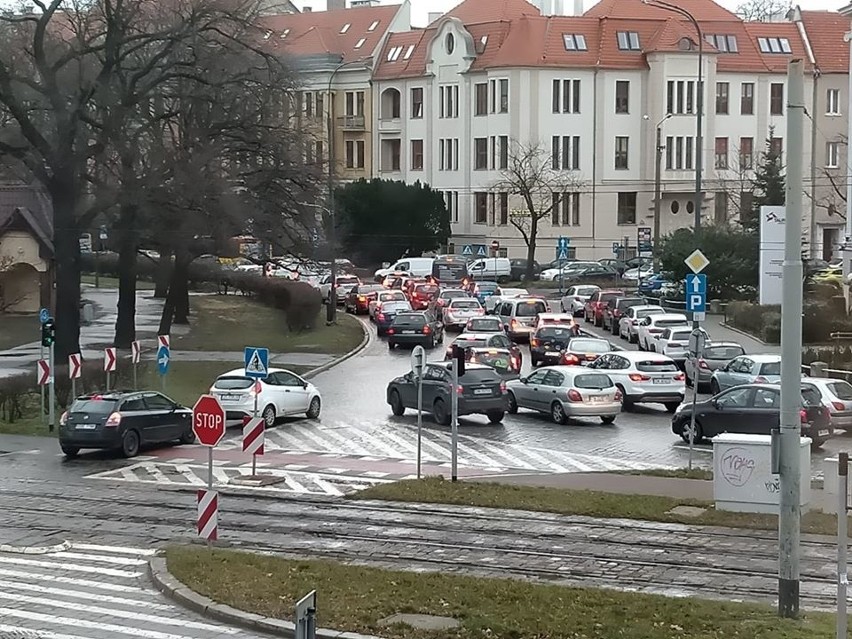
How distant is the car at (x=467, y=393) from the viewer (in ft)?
111

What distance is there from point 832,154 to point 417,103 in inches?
1089

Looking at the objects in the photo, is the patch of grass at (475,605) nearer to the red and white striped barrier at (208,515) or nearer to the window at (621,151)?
the red and white striped barrier at (208,515)

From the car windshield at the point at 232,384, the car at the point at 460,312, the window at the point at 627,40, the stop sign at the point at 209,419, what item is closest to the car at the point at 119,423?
the car windshield at the point at 232,384

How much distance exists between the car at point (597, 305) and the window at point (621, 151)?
27239 millimetres

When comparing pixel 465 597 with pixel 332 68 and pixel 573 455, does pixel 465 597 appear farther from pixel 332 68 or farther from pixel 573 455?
→ pixel 332 68

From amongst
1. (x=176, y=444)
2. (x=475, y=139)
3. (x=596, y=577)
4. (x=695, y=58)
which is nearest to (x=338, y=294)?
(x=475, y=139)

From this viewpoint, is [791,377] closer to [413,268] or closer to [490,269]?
[413,268]

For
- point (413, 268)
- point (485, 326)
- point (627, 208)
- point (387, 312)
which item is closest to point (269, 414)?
point (485, 326)

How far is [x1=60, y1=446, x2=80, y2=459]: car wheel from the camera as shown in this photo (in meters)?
29.9

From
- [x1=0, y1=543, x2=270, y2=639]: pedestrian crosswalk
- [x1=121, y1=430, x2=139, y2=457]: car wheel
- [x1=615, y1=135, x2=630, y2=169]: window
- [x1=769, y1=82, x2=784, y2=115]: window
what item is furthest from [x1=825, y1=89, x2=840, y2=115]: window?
[x1=0, y1=543, x2=270, y2=639]: pedestrian crosswalk

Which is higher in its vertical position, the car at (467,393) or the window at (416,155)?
the window at (416,155)

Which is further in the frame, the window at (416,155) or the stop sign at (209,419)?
the window at (416,155)

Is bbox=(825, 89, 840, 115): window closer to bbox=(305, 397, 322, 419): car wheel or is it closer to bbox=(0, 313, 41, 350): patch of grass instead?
bbox=(0, 313, 41, 350): patch of grass

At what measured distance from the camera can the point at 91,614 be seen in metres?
15.1
